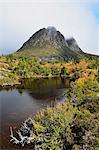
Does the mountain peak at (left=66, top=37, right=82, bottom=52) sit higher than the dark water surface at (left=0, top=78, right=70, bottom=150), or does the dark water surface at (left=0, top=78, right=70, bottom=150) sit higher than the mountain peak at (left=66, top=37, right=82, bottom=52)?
the mountain peak at (left=66, top=37, right=82, bottom=52)

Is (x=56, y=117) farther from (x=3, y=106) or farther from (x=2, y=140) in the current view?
(x=3, y=106)

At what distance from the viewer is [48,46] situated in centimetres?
14038

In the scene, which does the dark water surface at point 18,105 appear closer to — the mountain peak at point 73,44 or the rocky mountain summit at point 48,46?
the rocky mountain summit at point 48,46

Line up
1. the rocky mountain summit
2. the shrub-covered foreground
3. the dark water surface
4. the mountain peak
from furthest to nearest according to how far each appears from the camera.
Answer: the mountain peak, the rocky mountain summit, the dark water surface, the shrub-covered foreground

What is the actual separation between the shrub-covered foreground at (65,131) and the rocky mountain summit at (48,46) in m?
109

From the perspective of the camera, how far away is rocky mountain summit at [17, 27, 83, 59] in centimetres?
12925

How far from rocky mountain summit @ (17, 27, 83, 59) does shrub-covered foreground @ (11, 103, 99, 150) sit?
108663 mm

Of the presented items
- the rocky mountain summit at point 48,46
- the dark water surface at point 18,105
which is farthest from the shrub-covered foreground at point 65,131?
the rocky mountain summit at point 48,46

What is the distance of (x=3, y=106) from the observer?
3005cm

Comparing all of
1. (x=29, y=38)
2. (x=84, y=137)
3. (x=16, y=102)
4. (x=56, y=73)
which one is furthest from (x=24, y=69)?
(x=29, y=38)

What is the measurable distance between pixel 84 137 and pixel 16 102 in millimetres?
19196

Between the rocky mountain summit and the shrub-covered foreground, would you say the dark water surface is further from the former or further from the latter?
the rocky mountain summit

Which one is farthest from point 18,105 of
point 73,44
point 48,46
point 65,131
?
point 73,44

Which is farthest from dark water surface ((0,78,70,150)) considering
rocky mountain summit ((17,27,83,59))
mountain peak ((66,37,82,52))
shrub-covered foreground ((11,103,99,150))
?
mountain peak ((66,37,82,52))
